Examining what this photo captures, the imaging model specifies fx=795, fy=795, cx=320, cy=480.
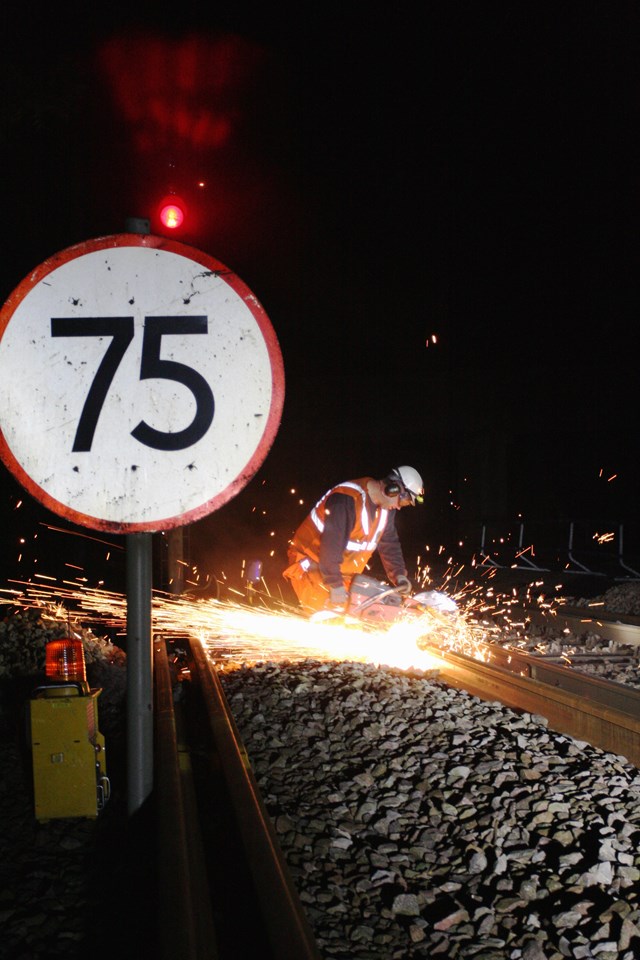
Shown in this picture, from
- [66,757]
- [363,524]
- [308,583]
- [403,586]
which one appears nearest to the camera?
[66,757]

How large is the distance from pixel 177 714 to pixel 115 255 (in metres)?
3.33

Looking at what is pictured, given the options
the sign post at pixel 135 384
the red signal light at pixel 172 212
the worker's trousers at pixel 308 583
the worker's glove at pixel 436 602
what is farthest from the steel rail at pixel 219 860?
the red signal light at pixel 172 212

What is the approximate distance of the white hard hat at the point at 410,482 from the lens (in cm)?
697

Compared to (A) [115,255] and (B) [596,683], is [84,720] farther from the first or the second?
(B) [596,683]

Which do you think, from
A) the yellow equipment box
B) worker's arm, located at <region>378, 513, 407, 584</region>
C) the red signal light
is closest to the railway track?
the yellow equipment box

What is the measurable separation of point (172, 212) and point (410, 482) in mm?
3138

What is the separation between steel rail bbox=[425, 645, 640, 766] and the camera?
13.0 feet

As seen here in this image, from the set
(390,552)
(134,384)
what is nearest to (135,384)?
(134,384)

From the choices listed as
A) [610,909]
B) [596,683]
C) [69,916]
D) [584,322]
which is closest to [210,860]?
[69,916]

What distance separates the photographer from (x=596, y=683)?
4863mm

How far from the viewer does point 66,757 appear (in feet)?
10.7

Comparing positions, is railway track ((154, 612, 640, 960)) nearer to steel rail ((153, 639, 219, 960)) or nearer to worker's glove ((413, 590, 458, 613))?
steel rail ((153, 639, 219, 960))

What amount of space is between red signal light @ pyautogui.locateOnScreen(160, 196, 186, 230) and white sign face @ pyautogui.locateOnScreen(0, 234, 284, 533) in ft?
16.2

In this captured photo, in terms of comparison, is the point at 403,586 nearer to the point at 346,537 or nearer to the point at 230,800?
the point at 346,537
